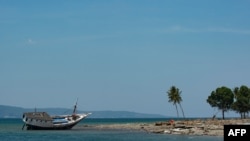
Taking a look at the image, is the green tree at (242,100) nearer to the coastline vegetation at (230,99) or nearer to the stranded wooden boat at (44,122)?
the coastline vegetation at (230,99)

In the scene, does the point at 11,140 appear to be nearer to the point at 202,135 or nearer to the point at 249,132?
the point at 202,135

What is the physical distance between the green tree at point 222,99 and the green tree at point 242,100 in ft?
7.71

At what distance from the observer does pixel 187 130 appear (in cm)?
9112

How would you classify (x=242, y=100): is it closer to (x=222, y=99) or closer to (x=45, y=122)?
(x=222, y=99)

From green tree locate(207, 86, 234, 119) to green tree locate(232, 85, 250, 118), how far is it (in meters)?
2.35

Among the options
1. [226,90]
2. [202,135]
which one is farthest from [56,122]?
[226,90]

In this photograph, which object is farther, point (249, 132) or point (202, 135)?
point (202, 135)

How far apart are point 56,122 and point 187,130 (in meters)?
51.9

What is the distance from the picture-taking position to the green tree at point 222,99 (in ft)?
566

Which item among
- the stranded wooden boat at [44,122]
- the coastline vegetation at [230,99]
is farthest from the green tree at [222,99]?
the stranded wooden boat at [44,122]

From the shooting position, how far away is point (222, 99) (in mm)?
173625

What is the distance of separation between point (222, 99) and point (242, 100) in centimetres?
832

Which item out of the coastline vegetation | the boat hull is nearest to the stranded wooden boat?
the boat hull

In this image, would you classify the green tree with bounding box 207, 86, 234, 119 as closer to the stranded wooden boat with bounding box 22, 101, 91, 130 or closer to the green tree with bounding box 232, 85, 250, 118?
the green tree with bounding box 232, 85, 250, 118
